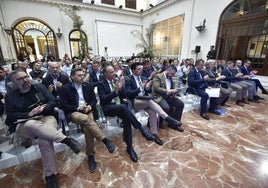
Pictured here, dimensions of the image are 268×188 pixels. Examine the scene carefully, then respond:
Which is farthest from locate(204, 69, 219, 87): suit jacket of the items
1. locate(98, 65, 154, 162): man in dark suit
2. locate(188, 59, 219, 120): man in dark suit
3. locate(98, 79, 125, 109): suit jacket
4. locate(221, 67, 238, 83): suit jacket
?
locate(98, 79, 125, 109): suit jacket

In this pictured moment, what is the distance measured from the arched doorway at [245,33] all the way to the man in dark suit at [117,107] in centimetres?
586

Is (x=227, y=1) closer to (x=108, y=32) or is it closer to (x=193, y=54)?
(x=193, y=54)

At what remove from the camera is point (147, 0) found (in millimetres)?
10430

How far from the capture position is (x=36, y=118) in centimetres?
157

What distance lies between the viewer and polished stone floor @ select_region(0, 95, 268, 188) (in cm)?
147

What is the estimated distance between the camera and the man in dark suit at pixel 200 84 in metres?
2.87

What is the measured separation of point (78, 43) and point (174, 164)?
9572mm

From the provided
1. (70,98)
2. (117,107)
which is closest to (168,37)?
(117,107)

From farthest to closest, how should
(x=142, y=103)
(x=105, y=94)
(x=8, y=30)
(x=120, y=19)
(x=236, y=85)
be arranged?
(x=120, y=19) → (x=8, y=30) → (x=236, y=85) → (x=142, y=103) → (x=105, y=94)

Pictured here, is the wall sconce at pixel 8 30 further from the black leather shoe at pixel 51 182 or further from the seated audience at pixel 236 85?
the seated audience at pixel 236 85

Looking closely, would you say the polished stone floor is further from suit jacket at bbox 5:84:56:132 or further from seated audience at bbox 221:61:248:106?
seated audience at bbox 221:61:248:106

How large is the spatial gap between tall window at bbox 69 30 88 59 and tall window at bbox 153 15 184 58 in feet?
16.4

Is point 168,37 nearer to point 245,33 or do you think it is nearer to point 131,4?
point 131,4

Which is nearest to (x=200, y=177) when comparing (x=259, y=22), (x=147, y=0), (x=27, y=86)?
(x=27, y=86)
